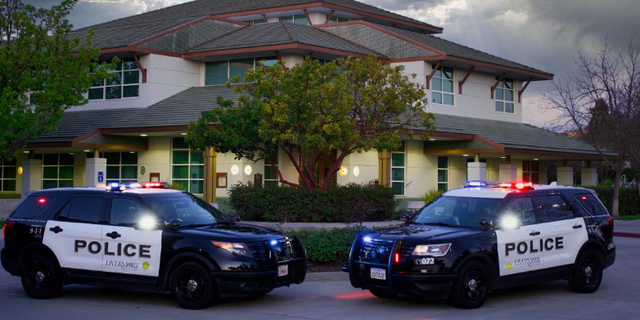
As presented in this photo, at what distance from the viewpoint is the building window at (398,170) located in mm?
35406

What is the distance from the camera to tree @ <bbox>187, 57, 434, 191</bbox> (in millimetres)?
22453

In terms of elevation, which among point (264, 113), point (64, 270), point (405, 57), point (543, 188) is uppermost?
point (405, 57)

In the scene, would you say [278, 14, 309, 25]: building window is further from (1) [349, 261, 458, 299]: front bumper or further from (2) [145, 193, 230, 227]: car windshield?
(1) [349, 261, 458, 299]: front bumper

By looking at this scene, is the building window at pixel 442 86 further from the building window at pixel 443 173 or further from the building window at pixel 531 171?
the building window at pixel 531 171

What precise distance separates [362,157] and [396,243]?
76.7 feet

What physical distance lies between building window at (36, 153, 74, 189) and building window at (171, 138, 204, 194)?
6.79 meters

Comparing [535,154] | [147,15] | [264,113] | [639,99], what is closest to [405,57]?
[535,154]

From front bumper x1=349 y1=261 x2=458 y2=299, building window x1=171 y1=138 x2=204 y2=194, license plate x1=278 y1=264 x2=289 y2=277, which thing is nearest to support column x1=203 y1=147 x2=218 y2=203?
building window x1=171 y1=138 x2=204 y2=194

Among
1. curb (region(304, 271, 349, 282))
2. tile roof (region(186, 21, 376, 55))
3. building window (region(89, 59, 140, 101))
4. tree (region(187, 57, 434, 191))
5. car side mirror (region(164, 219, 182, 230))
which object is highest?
tile roof (region(186, 21, 376, 55))

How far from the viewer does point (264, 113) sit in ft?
74.7

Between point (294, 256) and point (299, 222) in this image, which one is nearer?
point (294, 256)

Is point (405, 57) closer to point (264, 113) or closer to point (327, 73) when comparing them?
point (327, 73)

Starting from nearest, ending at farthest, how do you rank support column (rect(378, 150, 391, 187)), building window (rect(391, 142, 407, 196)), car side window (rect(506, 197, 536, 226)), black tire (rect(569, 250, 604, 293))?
car side window (rect(506, 197, 536, 226)), black tire (rect(569, 250, 604, 293)), support column (rect(378, 150, 391, 187)), building window (rect(391, 142, 407, 196))

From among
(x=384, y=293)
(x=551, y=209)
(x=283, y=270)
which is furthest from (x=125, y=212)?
(x=551, y=209)
